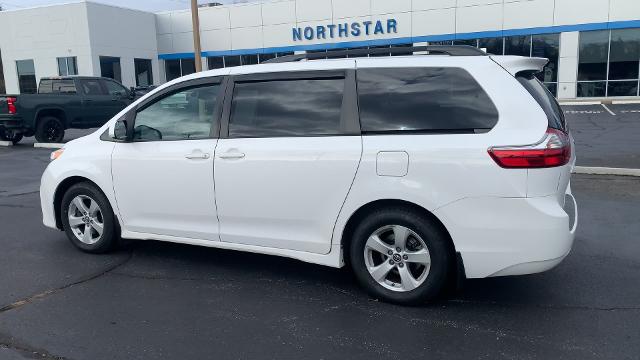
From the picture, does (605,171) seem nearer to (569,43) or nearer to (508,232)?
(508,232)

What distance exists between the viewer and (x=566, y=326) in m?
3.76

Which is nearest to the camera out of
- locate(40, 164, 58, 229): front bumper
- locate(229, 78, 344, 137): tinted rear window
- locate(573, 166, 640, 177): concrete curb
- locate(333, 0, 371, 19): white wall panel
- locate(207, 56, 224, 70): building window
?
locate(229, 78, 344, 137): tinted rear window

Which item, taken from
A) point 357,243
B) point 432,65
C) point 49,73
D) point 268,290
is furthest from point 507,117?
point 49,73

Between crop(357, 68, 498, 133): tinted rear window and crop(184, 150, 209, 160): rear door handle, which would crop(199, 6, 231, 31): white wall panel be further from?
crop(357, 68, 498, 133): tinted rear window

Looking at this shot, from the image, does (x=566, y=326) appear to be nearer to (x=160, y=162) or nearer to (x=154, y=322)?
(x=154, y=322)

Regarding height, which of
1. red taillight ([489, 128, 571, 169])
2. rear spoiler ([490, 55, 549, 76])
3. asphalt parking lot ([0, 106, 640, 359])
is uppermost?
rear spoiler ([490, 55, 549, 76])

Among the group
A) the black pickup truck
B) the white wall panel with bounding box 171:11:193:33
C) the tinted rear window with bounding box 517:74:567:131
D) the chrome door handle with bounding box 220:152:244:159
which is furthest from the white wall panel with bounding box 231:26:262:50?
→ the tinted rear window with bounding box 517:74:567:131

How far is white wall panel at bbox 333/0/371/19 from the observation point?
1238 inches

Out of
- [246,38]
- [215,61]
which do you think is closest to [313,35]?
[246,38]

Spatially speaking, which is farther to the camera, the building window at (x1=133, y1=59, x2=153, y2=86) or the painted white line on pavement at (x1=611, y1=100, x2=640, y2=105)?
the building window at (x1=133, y1=59, x2=153, y2=86)

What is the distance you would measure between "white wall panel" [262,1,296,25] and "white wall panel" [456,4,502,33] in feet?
32.2

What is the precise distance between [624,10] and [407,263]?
27.9 meters

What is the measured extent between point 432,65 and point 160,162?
8.06ft

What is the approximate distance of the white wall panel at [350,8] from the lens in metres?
31.4
